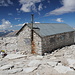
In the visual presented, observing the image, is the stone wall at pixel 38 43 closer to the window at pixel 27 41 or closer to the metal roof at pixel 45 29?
the metal roof at pixel 45 29

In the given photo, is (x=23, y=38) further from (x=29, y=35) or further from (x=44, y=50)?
(x=44, y=50)

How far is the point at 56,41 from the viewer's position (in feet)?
50.8

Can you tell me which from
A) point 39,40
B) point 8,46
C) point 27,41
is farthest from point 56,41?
point 8,46

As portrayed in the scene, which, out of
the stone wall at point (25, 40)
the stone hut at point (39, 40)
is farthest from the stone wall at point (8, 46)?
the stone hut at point (39, 40)

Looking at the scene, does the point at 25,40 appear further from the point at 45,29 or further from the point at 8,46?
the point at 8,46

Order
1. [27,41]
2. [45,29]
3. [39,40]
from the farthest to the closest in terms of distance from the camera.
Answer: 1. [45,29]
2. [27,41]
3. [39,40]

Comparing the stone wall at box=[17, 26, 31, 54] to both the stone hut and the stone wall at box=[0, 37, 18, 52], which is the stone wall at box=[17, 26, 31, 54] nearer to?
the stone hut

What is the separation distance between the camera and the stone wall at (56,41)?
13627mm

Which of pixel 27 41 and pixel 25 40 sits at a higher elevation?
pixel 25 40

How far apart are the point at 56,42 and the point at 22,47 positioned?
215 inches

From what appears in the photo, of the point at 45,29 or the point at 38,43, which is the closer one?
the point at 38,43

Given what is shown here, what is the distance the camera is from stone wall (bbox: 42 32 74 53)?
13627 millimetres

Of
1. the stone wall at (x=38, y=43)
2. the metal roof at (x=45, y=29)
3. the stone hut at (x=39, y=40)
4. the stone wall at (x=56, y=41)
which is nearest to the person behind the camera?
the stone wall at (x=38, y=43)

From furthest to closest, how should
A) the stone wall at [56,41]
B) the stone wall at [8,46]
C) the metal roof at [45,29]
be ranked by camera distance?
the stone wall at [8,46], the metal roof at [45,29], the stone wall at [56,41]
